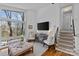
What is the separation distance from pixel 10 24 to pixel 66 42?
1.14m

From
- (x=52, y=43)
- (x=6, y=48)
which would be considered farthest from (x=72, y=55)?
(x=6, y=48)

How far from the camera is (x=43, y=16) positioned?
7.32 feet

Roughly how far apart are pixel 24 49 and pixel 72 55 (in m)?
0.92

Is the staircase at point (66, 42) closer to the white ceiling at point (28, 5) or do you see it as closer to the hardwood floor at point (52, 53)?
the hardwood floor at point (52, 53)

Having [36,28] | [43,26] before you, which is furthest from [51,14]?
[36,28]

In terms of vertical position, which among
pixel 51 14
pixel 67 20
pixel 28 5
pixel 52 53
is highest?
pixel 28 5

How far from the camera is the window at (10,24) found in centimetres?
213

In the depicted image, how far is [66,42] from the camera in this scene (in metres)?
2.15

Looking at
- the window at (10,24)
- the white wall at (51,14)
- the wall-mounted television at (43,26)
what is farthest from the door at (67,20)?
the window at (10,24)

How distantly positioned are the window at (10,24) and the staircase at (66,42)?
2.46 feet

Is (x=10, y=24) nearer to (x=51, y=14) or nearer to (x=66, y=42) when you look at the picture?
(x=51, y=14)

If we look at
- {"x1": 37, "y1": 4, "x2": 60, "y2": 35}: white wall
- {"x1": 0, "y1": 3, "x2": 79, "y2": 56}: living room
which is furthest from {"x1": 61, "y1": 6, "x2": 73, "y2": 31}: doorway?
{"x1": 37, "y1": 4, "x2": 60, "y2": 35}: white wall

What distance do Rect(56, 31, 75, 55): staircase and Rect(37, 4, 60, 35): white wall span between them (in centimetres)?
22

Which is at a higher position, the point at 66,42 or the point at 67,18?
the point at 67,18
